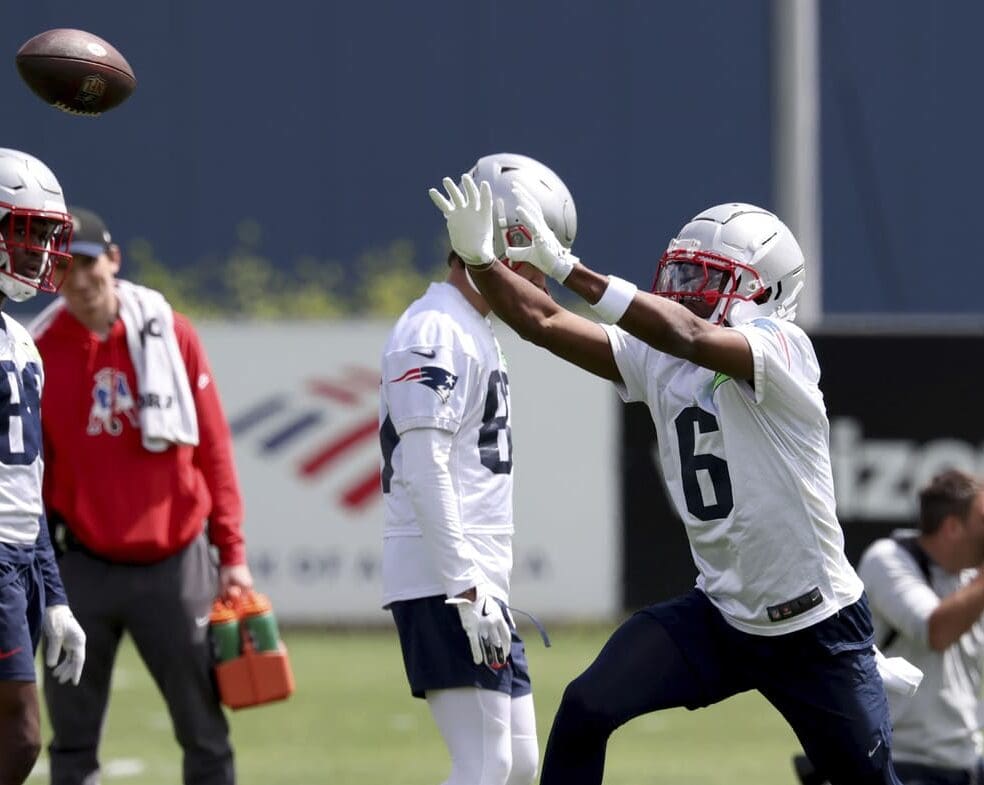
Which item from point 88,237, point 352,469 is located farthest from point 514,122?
point 88,237

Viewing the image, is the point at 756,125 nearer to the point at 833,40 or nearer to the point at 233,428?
the point at 833,40

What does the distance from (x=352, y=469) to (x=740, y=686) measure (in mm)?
6634

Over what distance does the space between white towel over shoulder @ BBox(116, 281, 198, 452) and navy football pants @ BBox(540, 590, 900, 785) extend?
1826mm

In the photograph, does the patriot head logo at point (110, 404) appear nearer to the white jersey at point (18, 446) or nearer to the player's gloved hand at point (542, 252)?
the white jersey at point (18, 446)

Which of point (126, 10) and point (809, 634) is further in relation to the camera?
point (126, 10)

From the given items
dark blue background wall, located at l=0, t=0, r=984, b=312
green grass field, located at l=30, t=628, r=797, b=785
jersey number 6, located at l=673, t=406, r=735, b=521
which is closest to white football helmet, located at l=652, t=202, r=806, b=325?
jersey number 6, located at l=673, t=406, r=735, b=521

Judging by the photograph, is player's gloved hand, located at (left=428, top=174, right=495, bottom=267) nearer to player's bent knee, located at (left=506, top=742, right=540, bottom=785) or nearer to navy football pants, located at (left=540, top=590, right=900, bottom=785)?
navy football pants, located at (left=540, top=590, right=900, bottom=785)

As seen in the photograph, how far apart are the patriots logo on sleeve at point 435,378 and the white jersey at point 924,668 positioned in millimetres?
1601

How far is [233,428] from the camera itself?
1155 cm

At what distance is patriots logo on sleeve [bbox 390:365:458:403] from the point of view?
5031 millimetres

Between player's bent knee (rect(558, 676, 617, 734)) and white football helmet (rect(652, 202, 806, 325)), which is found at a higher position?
white football helmet (rect(652, 202, 806, 325))

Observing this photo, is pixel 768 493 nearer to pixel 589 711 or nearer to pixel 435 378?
pixel 589 711

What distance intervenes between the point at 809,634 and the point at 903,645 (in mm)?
1255

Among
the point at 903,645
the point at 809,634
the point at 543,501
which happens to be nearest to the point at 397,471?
the point at 809,634
